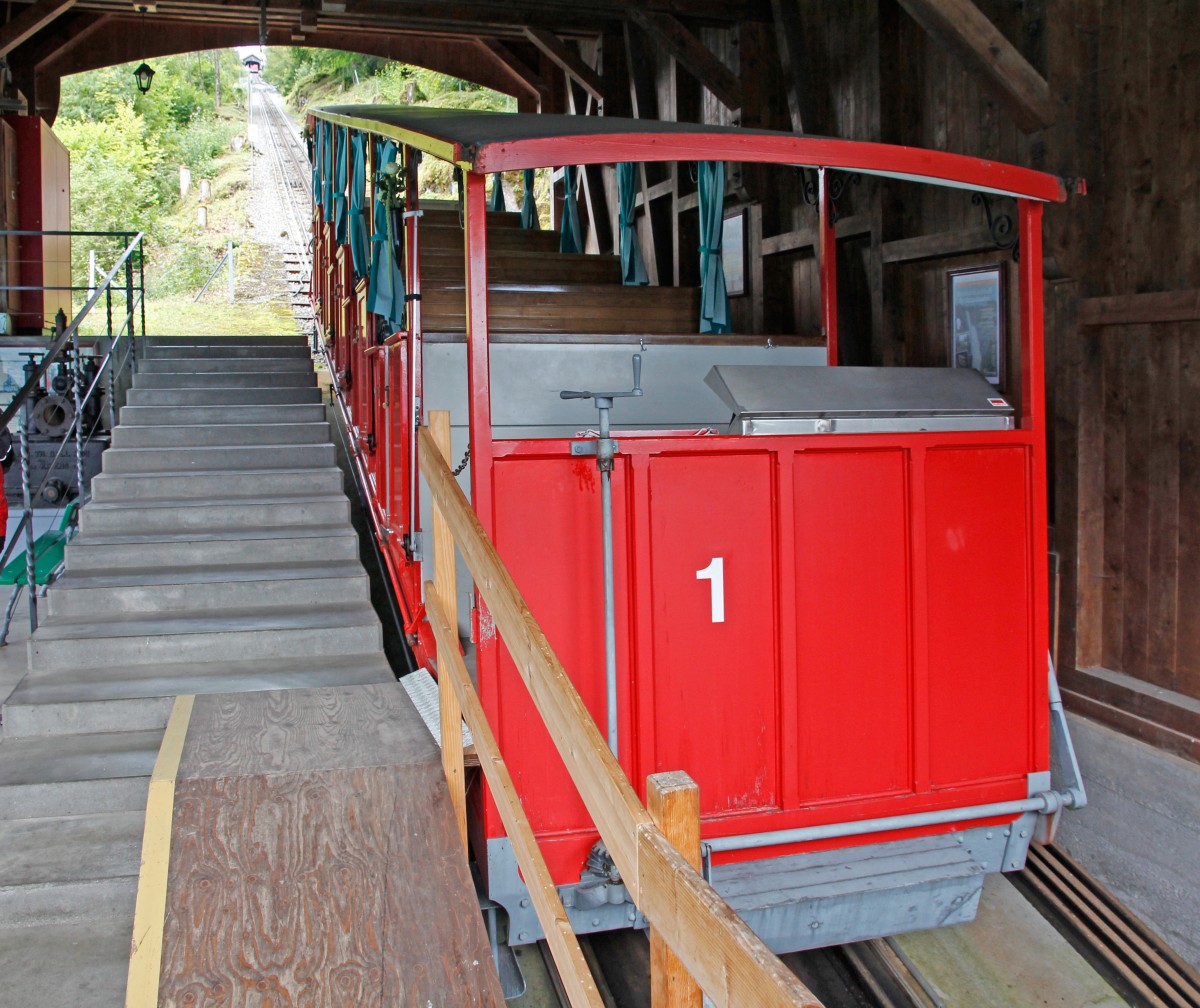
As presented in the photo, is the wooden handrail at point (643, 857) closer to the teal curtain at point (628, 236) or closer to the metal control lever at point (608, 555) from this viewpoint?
the metal control lever at point (608, 555)

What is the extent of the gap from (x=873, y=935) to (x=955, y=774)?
0.69 m

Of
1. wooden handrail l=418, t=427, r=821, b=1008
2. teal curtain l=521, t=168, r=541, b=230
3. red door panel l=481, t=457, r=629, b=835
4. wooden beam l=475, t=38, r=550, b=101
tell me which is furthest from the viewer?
wooden beam l=475, t=38, r=550, b=101

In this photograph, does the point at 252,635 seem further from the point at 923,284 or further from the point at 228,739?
the point at 923,284

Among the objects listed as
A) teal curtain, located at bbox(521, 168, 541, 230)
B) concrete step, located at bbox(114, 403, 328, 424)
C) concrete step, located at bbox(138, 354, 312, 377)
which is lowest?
concrete step, located at bbox(114, 403, 328, 424)

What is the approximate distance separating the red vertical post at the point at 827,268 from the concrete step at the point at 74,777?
3.76 m

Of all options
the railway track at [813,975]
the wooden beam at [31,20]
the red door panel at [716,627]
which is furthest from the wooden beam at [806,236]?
the wooden beam at [31,20]

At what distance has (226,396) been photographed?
7.75 m

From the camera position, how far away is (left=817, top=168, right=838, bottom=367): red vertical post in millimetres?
5770

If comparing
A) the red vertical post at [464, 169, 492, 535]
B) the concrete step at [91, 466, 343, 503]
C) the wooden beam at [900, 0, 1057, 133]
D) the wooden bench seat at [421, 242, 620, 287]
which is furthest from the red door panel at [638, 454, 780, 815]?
the wooden bench seat at [421, 242, 620, 287]

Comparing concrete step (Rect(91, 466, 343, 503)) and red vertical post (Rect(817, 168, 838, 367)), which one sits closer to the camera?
red vertical post (Rect(817, 168, 838, 367))

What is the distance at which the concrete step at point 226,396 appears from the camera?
754cm

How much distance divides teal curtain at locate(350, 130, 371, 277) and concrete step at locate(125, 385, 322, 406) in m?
1.32

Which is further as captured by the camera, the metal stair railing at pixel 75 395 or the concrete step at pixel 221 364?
the concrete step at pixel 221 364

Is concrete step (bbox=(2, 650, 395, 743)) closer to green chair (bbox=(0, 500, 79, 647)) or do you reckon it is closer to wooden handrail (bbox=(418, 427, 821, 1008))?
green chair (bbox=(0, 500, 79, 647))
